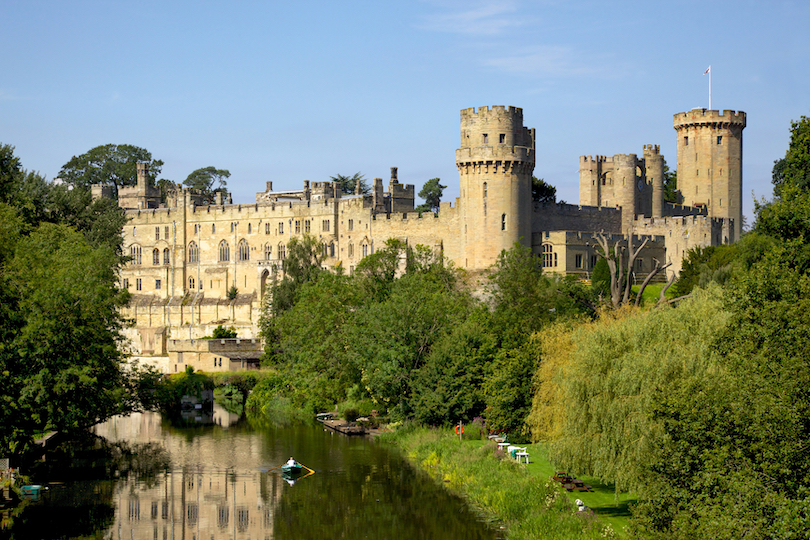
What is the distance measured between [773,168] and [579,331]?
162 ft

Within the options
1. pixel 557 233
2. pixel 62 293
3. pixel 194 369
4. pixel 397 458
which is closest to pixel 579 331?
pixel 397 458

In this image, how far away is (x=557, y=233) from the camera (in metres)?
55.3

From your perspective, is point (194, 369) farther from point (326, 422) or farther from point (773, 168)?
point (773, 168)

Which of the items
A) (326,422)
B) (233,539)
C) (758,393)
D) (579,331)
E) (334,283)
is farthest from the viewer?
(334,283)

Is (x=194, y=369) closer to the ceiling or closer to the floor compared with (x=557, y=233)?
closer to the floor

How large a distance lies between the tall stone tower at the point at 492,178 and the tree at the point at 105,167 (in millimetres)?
50608

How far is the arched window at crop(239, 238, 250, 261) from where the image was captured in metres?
76.5

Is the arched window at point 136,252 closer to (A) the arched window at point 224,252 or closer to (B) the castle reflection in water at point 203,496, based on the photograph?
(A) the arched window at point 224,252

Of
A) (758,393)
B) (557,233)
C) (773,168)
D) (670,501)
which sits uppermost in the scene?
(773,168)

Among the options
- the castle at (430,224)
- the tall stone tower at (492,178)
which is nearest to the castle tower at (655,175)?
the castle at (430,224)

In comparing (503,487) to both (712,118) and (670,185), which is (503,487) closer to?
(712,118)

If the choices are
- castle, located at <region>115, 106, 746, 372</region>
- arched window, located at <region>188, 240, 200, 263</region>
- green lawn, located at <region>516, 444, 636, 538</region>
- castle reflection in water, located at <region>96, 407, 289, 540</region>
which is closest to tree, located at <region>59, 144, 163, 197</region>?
castle, located at <region>115, 106, 746, 372</region>

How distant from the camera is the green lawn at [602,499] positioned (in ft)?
71.4

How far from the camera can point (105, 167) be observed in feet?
318
